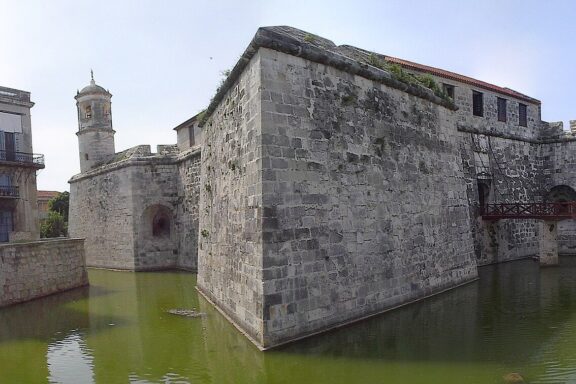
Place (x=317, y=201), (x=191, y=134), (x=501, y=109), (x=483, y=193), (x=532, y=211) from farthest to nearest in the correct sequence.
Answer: (x=191, y=134) → (x=501, y=109) → (x=483, y=193) → (x=532, y=211) → (x=317, y=201)

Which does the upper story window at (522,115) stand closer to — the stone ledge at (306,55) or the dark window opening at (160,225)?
the stone ledge at (306,55)

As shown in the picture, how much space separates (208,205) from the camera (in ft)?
42.5

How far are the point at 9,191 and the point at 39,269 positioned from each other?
7.52 metres

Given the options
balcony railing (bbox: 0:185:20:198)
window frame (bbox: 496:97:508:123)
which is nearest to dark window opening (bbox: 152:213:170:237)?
balcony railing (bbox: 0:185:20:198)

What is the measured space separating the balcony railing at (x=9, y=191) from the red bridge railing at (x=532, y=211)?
1888 cm

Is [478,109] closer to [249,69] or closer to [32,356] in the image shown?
[249,69]

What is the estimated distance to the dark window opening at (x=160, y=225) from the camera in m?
20.0

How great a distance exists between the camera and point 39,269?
13.5m

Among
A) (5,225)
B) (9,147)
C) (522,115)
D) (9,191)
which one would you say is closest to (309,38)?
(522,115)

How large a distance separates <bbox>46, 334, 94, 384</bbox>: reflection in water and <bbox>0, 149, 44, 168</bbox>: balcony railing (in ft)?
41.9

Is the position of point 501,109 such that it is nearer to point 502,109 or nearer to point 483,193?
point 502,109

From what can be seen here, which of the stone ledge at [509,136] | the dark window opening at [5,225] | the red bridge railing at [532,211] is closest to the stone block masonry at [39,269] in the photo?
the dark window opening at [5,225]

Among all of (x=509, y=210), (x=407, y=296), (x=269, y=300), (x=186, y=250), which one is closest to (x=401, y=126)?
(x=407, y=296)

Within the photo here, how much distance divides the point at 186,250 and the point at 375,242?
10879 millimetres
